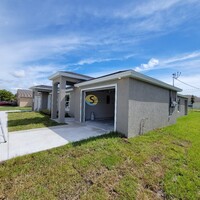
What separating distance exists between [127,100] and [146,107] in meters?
1.89

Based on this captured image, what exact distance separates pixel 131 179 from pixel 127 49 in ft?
32.5

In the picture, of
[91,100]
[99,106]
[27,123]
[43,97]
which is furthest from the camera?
[43,97]

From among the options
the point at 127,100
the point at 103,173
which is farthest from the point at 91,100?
the point at 103,173

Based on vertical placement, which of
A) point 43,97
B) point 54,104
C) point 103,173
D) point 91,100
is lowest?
point 103,173

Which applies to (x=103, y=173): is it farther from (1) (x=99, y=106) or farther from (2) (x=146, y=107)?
(1) (x=99, y=106)

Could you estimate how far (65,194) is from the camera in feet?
8.76

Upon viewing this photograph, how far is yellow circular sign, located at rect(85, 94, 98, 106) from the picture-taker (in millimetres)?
11016

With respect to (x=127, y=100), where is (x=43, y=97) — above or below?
above

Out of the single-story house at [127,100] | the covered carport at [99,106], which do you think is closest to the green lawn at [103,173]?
the single-story house at [127,100]

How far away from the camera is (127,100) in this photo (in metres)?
6.10

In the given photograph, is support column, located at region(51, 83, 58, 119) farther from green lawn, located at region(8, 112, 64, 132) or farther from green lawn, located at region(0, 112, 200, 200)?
green lawn, located at region(0, 112, 200, 200)

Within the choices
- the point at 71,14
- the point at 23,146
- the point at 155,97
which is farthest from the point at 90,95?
the point at 23,146

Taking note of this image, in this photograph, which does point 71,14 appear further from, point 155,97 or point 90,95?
point 155,97

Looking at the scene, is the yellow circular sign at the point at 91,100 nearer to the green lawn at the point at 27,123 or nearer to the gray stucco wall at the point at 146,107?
Answer: the green lawn at the point at 27,123
